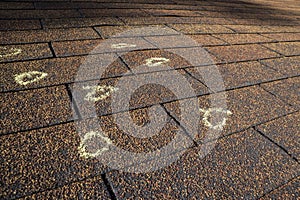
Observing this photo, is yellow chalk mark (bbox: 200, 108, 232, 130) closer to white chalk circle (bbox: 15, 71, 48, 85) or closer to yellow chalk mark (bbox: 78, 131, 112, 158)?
yellow chalk mark (bbox: 78, 131, 112, 158)

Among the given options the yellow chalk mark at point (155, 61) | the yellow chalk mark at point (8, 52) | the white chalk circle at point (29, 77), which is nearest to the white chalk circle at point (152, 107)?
the yellow chalk mark at point (155, 61)

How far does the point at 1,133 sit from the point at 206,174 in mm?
1029

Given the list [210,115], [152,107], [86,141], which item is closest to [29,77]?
[86,141]

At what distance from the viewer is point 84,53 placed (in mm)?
1959

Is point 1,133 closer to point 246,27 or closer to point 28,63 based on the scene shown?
point 28,63

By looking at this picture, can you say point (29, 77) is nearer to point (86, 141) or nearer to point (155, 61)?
point (86, 141)

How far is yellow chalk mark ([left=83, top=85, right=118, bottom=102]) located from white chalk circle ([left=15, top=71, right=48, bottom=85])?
34 centimetres

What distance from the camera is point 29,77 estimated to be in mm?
1574

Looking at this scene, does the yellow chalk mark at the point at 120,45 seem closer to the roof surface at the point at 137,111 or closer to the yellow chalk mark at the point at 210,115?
the roof surface at the point at 137,111

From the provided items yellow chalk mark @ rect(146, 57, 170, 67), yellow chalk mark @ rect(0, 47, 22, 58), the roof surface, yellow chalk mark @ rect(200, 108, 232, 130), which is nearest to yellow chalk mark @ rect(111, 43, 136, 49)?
the roof surface

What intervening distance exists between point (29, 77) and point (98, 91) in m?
0.49

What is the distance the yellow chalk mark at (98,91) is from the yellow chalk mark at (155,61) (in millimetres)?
490

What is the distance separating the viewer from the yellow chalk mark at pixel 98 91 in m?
1.47

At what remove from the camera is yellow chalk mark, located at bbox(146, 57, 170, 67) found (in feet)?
6.39
